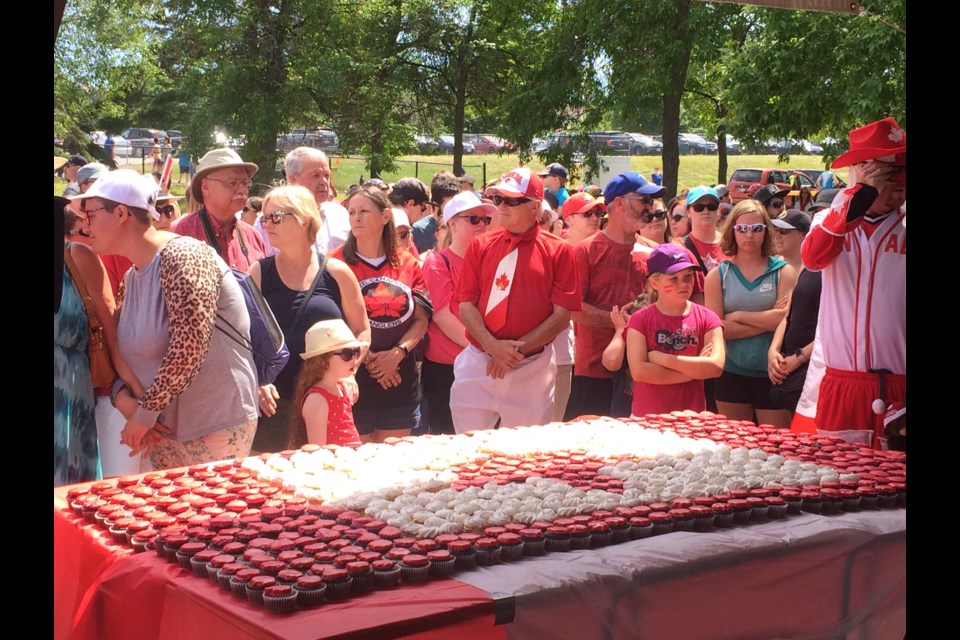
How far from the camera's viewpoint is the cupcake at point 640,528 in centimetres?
271

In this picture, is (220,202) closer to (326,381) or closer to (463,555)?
(326,381)

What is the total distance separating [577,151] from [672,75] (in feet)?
13.4

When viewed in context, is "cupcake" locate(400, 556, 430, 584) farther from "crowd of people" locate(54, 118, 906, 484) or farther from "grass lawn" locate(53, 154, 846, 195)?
"grass lawn" locate(53, 154, 846, 195)

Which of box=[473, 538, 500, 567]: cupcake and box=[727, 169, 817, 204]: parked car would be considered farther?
box=[727, 169, 817, 204]: parked car

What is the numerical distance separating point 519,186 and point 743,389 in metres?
1.57

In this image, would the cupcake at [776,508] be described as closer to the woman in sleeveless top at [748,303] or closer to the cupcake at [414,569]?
the cupcake at [414,569]

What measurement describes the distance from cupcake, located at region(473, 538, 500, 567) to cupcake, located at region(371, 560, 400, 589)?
223 millimetres

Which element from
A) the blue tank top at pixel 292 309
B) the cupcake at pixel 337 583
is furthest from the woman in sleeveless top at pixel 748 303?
the cupcake at pixel 337 583

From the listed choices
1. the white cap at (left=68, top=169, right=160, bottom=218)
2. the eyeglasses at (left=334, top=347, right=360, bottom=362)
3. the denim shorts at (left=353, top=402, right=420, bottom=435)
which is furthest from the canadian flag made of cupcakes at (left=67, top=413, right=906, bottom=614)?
the denim shorts at (left=353, top=402, right=420, bottom=435)

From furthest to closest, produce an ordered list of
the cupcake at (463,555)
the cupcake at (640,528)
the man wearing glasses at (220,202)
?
the man wearing glasses at (220,202) < the cupcake at (640,528) < the cupcake at (463,555)

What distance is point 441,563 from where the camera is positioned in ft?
7.91

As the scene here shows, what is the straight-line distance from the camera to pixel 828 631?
2902 millimetres

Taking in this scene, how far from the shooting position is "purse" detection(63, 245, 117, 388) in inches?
147

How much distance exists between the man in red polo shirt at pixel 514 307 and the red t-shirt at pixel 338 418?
104 centimetres
